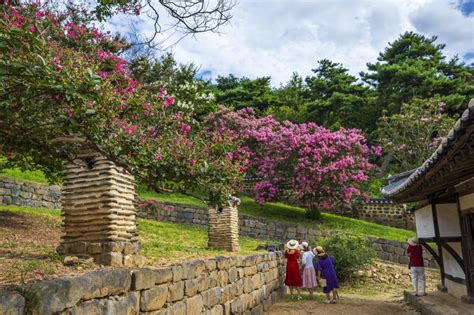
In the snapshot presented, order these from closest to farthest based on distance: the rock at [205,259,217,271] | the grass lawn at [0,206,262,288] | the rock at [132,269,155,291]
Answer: the rock at [132,269,155,291] → the grass lawn at [0,206,262,288] → the rock at [205,259,217,271]

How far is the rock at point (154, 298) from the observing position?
428 cm

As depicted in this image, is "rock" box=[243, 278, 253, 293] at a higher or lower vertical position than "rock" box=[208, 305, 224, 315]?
higher

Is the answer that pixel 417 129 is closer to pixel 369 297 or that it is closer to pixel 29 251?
pixel 369 297

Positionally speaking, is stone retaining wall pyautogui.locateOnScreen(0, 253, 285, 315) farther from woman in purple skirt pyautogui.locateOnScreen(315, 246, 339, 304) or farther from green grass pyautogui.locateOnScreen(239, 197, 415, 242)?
green grass pyautogui.locateOnScreen(239, 197, 415, 242)

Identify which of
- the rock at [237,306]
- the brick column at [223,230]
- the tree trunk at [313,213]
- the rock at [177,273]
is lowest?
the rock at [237,306]

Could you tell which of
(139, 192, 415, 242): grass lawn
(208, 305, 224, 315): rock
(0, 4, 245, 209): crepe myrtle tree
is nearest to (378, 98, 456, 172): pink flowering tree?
(139, 192, 415, 242): grass lawn

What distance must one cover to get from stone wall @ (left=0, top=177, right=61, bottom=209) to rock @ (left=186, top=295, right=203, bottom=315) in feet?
40.8

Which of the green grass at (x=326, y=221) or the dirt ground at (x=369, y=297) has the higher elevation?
the green grass at (x=326, y=221)

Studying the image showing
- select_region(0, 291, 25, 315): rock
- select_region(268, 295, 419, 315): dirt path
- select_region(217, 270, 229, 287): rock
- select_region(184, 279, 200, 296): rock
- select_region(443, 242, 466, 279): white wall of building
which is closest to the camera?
select_region(0, 291, 25, 315): rock

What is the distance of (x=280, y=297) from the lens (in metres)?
11.2

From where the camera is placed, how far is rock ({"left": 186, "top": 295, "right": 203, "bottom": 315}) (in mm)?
5434

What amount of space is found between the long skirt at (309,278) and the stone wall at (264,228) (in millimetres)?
6444

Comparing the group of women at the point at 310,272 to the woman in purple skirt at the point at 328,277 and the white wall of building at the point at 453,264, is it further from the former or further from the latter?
the white wall of building at the point at 453,264

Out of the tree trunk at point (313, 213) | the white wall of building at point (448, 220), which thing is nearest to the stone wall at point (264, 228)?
the tree trunk at point (313, 213)
